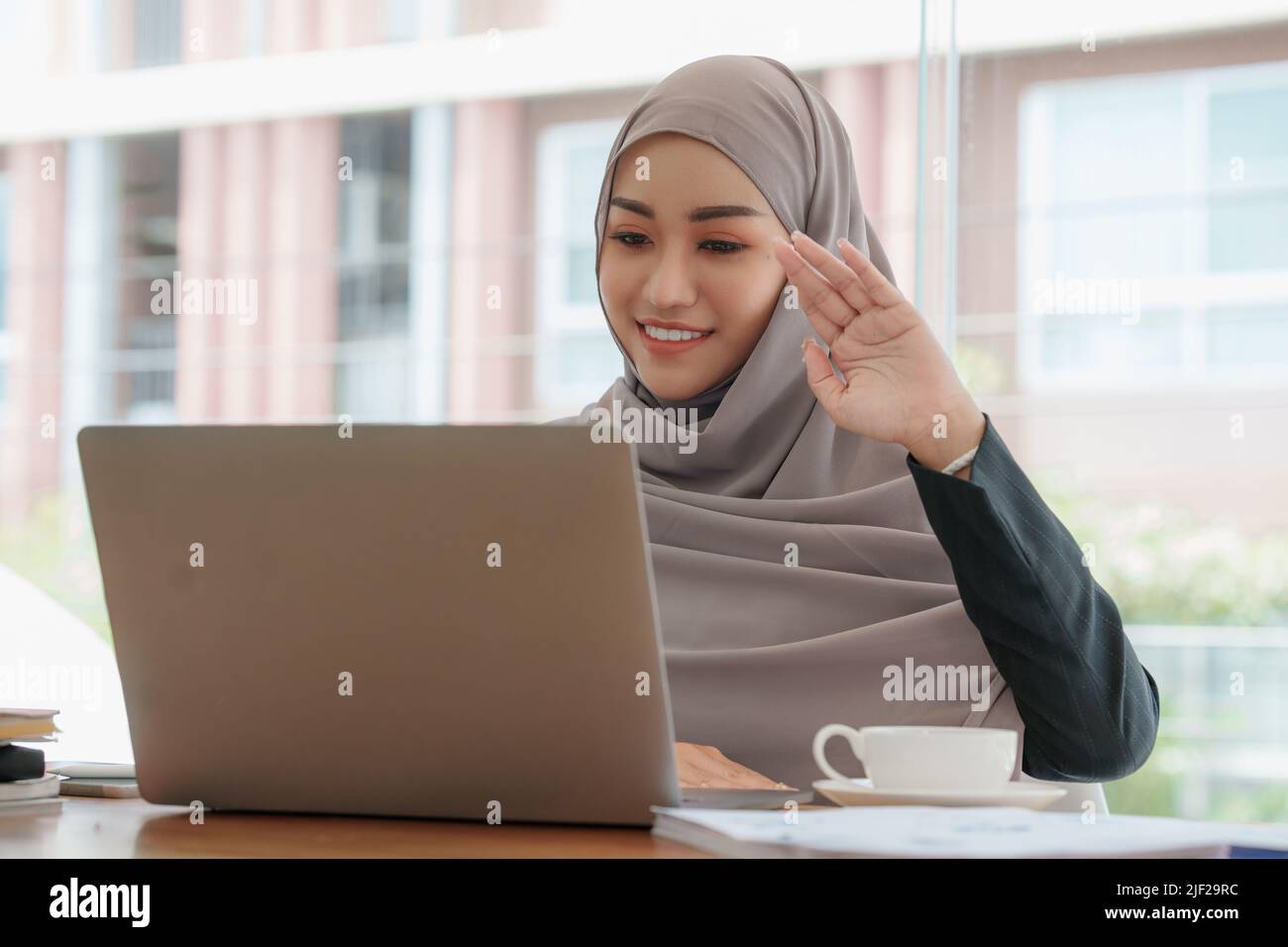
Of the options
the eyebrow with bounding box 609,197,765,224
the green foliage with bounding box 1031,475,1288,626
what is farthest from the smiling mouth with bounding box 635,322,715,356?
the green foliage with bounding box 1031,475,1288,626

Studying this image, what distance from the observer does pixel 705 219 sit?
1.54 m

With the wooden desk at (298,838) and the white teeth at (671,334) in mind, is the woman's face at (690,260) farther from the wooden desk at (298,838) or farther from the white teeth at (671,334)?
the wooden desk at (298,838)

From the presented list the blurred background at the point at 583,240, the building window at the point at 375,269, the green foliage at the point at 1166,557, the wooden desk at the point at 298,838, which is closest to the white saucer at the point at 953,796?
the wooden desk at the point at 298,838

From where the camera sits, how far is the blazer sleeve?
3.70ft

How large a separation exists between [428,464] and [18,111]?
6462mm

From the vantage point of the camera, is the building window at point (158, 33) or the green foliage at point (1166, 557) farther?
the building window at point (158, 33)

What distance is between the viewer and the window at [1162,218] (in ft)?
10.9

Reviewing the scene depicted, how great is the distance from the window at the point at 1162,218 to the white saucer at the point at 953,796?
2724mm

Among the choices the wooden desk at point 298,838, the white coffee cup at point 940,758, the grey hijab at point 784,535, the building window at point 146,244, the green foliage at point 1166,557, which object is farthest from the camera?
the building window at point 146,244

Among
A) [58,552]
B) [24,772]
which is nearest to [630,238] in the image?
[24,772]

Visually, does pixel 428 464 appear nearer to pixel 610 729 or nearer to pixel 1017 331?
pixel 610 729

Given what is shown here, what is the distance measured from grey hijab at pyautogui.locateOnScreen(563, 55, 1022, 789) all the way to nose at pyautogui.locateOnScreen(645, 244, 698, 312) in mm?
102

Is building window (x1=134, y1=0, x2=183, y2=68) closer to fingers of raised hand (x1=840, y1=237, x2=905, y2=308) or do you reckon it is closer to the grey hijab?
the grey hijab
